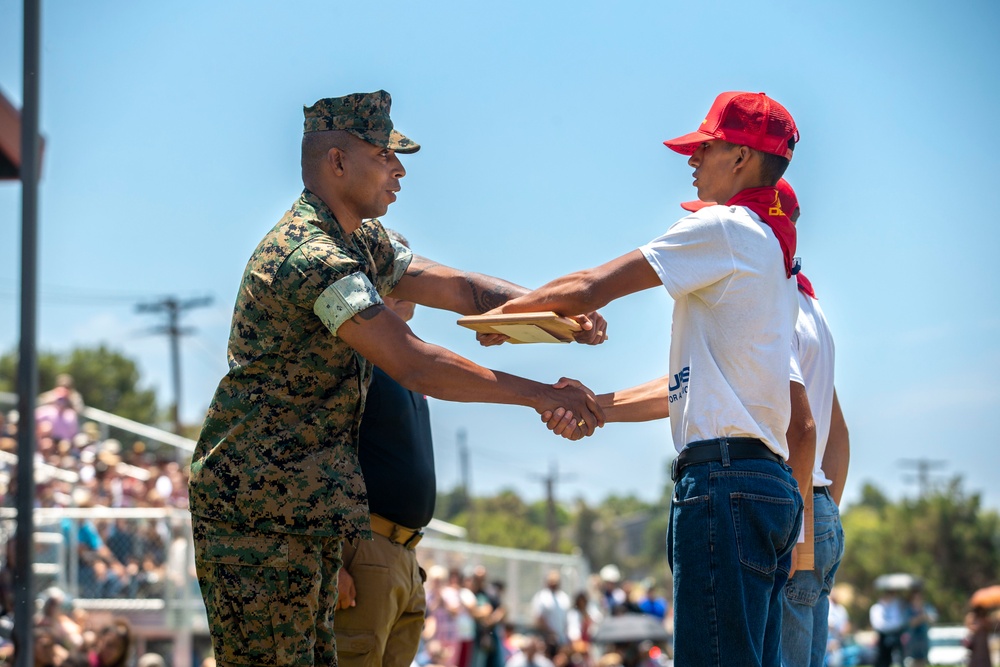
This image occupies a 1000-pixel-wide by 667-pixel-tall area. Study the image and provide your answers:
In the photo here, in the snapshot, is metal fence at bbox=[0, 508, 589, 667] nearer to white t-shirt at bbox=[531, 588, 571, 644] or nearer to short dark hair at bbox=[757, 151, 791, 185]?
white t-shirt at bbox=[531, 588, 571, 644]

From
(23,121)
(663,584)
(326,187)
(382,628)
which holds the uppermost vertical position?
(23,121)

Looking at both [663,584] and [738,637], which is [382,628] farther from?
[663,584]

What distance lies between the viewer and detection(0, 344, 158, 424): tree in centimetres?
6756

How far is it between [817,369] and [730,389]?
926 millimetres

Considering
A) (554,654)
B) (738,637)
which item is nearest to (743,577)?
(738,637)

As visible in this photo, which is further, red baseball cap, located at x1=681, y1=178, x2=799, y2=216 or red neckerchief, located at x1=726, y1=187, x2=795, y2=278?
red baseball cap, located at x1=681, y1=178, x2=799, y2=216

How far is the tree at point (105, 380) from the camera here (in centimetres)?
6756

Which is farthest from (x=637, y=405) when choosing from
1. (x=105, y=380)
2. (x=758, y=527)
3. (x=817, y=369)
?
(x=105, y=380)

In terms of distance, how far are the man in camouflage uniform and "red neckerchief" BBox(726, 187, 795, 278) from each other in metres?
0.92

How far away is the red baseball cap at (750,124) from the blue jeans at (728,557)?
104 centimetres

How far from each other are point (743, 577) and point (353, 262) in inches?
58.9

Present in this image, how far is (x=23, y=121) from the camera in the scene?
6.50 metres

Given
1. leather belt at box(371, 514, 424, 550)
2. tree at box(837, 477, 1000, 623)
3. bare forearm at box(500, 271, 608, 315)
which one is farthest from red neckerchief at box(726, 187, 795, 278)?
tree at box(837, 477, 1000, 623)

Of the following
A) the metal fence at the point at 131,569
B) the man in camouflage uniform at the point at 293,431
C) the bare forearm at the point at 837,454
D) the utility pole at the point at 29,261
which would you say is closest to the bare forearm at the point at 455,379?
the man in camouflage uniform at the point at 293,431
